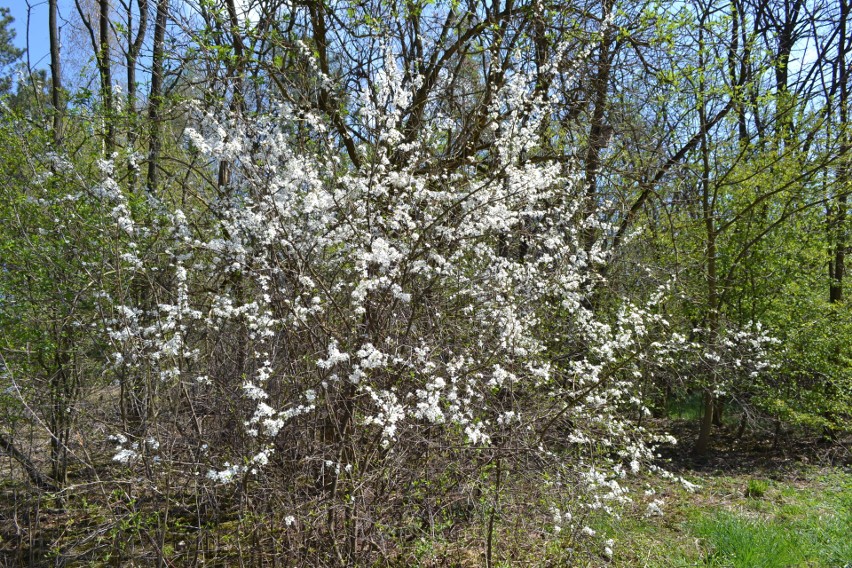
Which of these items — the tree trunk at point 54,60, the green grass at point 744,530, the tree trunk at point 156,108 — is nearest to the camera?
the green grass at point 744,530

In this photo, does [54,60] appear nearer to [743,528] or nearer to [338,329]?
[338,329]

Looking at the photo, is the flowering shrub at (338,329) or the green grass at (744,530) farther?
the green grass at (744,530)

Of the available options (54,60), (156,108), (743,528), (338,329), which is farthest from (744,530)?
(54,60)

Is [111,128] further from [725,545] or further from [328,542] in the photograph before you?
[725,545]

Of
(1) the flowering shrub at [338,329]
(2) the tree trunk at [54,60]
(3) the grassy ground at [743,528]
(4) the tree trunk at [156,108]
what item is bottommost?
(3) the grassy ground at [743,528]

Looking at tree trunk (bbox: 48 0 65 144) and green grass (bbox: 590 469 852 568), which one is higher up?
tree trunk (bbox: 48 0 65 144)

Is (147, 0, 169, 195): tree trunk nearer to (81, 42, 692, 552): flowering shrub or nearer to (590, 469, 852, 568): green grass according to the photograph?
(81, 42, 692, 552): flowering shrub

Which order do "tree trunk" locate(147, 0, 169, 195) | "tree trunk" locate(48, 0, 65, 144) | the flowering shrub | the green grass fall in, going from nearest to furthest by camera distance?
the flowering shrub, the green grass, "tree trunk" locate(147, 0, 169, 195), "tree trunk" locate(48, 0, 65, 144)

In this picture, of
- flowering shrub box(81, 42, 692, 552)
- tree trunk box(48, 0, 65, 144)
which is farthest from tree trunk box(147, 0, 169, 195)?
tree trunk box(48, 0, 65, 144)

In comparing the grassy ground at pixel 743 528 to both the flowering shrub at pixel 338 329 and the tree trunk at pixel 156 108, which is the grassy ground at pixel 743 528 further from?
the tree trunk at pixel 156 108

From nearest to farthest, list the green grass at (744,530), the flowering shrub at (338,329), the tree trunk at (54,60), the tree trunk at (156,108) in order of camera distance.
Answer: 1. the flowering shrub at (338,329)
2. the green grass at (744,530)
3. the tree trunk at (156,108)
4. the tree trunk at (54,60)

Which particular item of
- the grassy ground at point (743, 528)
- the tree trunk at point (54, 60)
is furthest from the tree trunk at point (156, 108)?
the grassy ground at point (743, 528)

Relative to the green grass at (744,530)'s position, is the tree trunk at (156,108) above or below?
above

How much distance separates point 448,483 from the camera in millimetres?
3863
